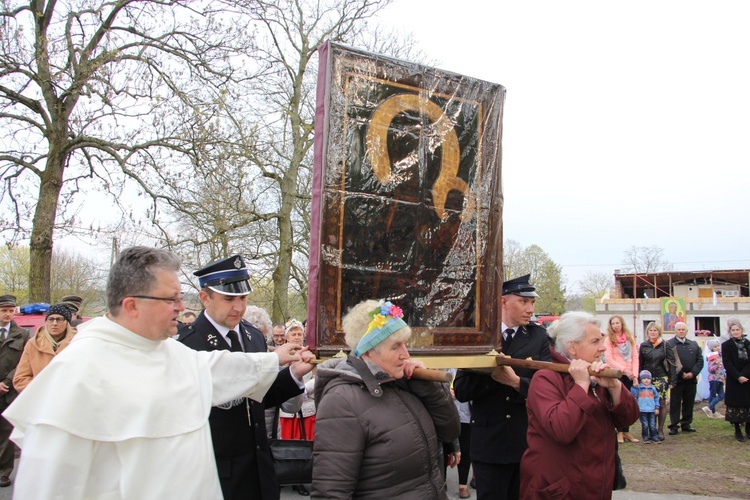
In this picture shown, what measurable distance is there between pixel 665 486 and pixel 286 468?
490 centimetres

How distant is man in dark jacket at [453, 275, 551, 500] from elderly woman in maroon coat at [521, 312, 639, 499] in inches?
16.8

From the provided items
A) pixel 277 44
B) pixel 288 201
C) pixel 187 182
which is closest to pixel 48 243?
pixel 187 182

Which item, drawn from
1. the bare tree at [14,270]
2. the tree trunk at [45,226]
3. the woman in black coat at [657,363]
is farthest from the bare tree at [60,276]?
the woman in black coat at [657,363]

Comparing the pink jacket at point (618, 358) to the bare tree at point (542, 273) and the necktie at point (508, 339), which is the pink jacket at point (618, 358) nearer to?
the necktie at point (508, 339)

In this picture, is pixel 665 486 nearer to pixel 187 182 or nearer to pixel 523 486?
pixel 523 486

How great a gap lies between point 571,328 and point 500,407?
0.82m

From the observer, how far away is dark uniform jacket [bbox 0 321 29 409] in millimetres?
6887

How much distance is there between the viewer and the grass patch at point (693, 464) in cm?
656

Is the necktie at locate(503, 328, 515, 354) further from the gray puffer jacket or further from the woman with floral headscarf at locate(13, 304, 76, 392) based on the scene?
the woman with floral headscarf at locate(13, 304, 76, 392)

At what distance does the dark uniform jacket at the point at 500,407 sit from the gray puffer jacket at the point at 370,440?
41.2 inches

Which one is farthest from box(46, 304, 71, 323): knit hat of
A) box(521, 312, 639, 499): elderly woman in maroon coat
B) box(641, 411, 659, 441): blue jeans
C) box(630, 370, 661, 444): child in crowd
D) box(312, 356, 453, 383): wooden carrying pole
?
box(641, 411, 659, 441): blue jeans

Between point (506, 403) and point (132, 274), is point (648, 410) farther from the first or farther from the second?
point (132, 274)

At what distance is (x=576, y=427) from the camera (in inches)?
113

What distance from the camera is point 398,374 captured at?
8.89ft
